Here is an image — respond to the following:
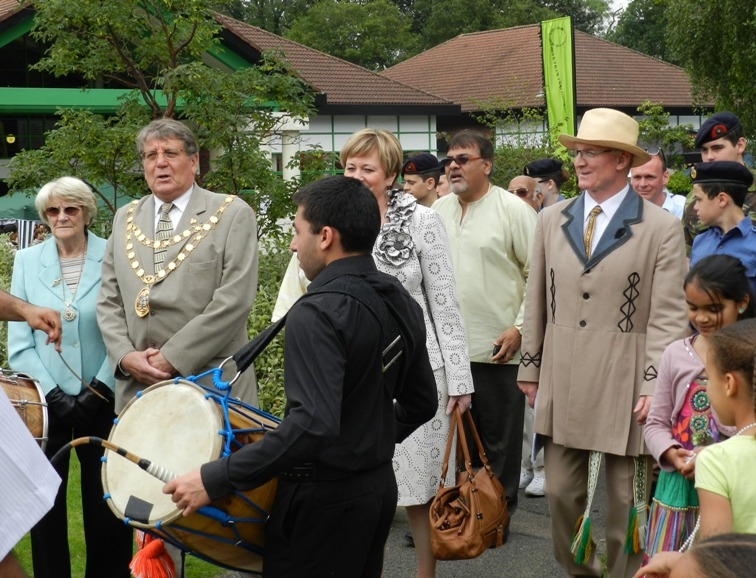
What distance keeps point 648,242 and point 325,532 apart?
2244 millimetres

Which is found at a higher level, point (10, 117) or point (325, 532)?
point (10, 117)

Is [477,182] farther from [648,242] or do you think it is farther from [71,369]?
[71,369]

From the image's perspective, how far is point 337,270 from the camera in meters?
3.54

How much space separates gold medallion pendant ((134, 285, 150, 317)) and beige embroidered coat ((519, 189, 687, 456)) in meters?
1.89

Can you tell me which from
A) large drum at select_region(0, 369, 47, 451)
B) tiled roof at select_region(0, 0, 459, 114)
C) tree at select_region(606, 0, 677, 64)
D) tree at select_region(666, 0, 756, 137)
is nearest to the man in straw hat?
large drum at select_region(0, 369, 47, 451)

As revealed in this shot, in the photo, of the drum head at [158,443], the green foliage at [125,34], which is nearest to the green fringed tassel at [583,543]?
the drum head at [158,443]

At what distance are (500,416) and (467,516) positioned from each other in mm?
1604

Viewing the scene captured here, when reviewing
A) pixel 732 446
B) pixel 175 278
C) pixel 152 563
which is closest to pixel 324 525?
pixel 152 563

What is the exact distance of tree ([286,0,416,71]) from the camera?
5947 centimetres

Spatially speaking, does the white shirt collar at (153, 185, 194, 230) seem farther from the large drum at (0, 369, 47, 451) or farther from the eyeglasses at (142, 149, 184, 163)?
the large drum at (0, 369, 47, 451)

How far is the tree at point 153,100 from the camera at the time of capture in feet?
33.7

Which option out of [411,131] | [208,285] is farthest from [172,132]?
[411,131]

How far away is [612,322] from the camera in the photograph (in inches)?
193

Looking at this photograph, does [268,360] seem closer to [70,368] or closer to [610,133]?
[70,368]
